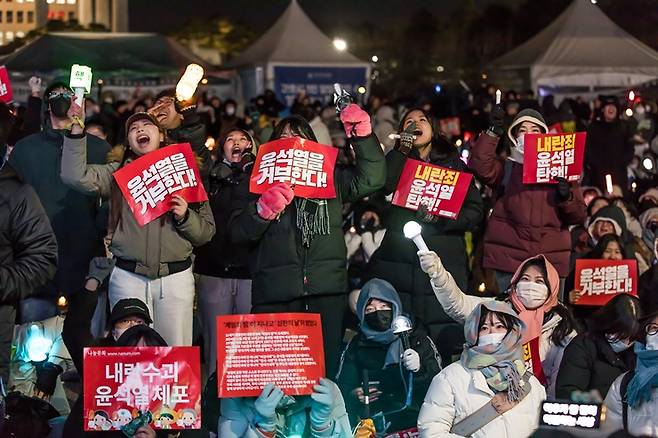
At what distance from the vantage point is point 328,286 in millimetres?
8203

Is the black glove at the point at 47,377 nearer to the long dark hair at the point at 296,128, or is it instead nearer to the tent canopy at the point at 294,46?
the long dark hair at the point at 296,128

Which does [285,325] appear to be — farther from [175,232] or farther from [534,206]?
[534,206]

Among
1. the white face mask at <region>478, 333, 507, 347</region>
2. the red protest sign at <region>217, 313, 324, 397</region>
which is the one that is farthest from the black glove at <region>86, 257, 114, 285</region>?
the white face mask at <region>478, 333, 507, 347</region>

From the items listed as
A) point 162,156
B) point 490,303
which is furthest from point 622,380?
point 162,156

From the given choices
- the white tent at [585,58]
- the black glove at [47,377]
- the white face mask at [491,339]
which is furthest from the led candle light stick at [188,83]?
the white tent at [585,58]

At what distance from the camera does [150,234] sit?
821cm

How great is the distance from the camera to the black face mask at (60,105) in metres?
8.99

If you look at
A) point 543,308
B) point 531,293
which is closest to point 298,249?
point 531,293

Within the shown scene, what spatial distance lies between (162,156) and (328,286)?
1.12 metres

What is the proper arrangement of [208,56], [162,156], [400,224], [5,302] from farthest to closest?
[208,56], [400,224], [162,156], [5,302]

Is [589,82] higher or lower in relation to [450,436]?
higher

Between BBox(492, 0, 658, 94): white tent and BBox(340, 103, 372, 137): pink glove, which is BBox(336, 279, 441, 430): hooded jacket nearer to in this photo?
BBox(340, 103, 372, 137): pink glove

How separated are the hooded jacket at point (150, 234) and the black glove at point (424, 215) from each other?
1394 millimetres

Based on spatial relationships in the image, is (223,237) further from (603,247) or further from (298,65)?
(298,65)
